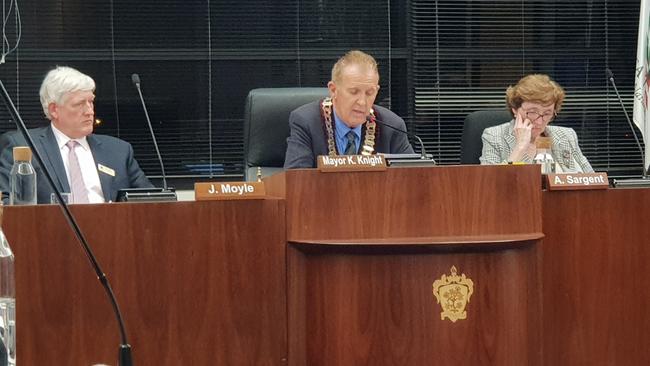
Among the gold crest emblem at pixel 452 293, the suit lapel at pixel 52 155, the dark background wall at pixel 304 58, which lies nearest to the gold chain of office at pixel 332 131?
the suit lapel at pixel 52 155

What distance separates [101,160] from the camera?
4457 mm

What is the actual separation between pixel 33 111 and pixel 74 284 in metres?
2.67

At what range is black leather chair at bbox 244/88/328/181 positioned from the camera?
14.4 ft

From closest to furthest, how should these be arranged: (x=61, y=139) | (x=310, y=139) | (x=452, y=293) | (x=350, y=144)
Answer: (x=452, y=293) < (x=310, y=139) < (x=350, y=144) < (x=61, y=139)

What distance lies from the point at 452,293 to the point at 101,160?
1868 mm

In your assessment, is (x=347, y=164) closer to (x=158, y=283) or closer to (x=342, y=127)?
(x=158, y=283)

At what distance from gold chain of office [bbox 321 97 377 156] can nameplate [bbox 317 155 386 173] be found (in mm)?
1069

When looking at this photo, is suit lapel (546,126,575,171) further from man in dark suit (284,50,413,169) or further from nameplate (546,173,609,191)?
nameplate (546,173,609,191)

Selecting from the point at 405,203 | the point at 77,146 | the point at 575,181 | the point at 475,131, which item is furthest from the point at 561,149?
the point at 77,146

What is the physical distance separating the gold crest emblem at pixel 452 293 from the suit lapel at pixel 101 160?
5.69ft

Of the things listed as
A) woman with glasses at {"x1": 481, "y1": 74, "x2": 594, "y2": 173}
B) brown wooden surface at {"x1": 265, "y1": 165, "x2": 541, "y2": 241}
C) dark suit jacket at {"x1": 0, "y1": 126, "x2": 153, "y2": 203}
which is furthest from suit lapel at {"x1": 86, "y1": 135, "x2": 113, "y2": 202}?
woman with glasses at {"x1": 481, "y1": 74, "x2": 594, "y2": 173}

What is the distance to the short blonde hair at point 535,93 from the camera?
4.71m

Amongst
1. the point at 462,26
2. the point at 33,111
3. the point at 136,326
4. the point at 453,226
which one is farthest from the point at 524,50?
A: the point at 136,326

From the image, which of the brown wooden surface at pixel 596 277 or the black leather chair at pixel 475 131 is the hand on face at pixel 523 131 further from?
the brown wooden surface at pixel 596 277
